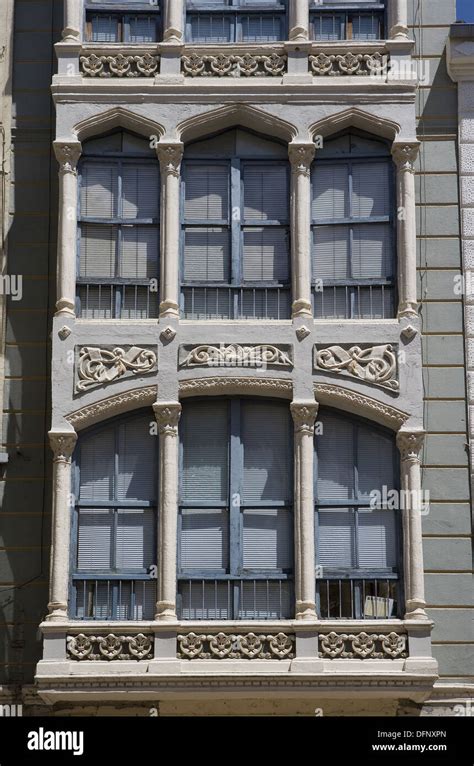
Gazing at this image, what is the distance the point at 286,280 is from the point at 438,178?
264cm

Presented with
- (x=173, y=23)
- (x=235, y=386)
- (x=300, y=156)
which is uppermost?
(x=173, y=23)

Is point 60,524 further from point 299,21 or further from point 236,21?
point 299,21

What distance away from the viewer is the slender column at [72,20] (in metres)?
22.3

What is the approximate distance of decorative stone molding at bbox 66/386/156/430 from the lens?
21.0m

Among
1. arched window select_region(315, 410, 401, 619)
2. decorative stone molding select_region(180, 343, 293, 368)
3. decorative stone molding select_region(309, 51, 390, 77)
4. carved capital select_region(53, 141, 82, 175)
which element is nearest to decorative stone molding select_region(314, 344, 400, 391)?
decorative stone molding select_region(180, 343, 293, 368)

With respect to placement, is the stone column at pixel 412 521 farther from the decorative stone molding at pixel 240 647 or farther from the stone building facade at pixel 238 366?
the decorative stone molding at pixel 240 647

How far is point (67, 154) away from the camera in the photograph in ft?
71.8

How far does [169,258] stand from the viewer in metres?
21.5

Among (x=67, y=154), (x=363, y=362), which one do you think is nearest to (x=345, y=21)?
(x=67, y=154)

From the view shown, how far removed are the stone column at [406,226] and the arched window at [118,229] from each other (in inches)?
126

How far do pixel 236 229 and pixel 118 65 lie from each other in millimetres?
2821

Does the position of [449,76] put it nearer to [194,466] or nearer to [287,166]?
[287,166]

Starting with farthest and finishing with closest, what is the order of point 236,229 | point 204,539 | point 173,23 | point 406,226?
point 173,23
point 236,229
point 406,226
point 204,539
